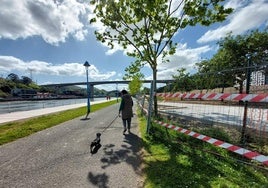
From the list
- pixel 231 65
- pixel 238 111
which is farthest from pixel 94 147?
pixel 231 65

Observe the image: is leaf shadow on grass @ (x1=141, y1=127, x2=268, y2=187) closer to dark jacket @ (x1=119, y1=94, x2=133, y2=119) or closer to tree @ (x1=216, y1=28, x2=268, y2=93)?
dark jacket @ (x1=119, y1=94, x2=133, y2=119)

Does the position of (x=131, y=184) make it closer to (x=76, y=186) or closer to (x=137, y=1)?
(x=76, y=186)

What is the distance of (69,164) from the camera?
4.71 meters

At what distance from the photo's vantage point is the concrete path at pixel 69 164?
3773 millimetres

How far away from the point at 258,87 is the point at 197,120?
2402mm

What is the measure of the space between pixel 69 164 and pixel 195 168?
3.01 metres

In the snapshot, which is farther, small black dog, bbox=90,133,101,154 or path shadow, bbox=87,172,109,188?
small black dog, bbox=90,133,101,154

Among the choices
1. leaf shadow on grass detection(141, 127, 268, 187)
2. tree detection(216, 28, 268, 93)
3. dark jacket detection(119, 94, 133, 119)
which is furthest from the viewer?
tree detection(216, 28, 268, 93)

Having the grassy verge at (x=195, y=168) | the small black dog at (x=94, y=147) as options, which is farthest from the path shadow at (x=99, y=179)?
the small black dog at (x=94, y=147)

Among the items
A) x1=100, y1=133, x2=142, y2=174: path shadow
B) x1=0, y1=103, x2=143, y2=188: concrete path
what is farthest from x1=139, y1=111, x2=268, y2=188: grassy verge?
x1=0, y1=103, x2=143, y2=188: concrete path

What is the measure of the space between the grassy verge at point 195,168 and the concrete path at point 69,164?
39 cm

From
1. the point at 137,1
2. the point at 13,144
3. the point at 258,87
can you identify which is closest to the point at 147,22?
the point at 137,1

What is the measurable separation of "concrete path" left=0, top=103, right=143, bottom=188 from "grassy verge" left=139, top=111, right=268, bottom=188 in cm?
39

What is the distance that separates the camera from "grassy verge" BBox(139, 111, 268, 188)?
11.8ft
